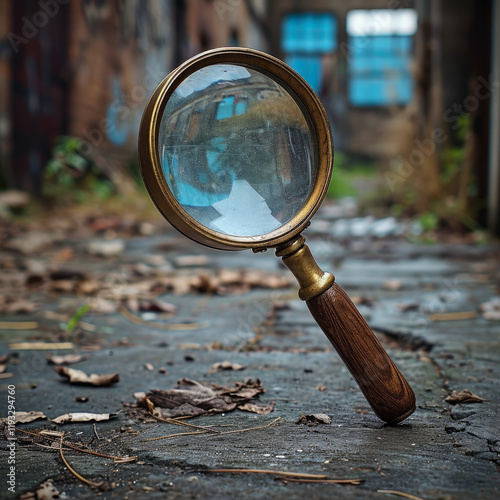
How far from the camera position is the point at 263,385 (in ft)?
5.22

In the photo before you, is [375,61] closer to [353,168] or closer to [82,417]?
[353,168]

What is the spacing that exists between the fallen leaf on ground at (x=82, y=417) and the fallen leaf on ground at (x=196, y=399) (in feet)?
0.33

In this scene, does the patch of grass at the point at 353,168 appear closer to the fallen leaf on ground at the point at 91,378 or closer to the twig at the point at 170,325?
the twig at the point at 170,325

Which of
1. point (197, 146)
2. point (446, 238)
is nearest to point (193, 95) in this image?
point (197, 146)

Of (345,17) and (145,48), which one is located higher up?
(345,17)

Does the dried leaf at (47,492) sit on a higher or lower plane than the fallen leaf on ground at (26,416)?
higher

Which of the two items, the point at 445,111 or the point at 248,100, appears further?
the point at 445,111

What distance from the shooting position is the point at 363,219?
23.7ft

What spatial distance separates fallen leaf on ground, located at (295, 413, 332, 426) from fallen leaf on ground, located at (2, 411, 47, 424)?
0.59 m

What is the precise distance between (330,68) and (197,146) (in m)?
17.4

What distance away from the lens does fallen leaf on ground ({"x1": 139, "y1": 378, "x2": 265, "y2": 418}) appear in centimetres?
141

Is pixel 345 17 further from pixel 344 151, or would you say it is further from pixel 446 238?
pixel 446 238

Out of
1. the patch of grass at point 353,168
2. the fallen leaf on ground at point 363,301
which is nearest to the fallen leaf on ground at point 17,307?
the fallen leaf on ground at point 363,301

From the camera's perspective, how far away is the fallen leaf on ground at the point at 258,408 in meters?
1.40
